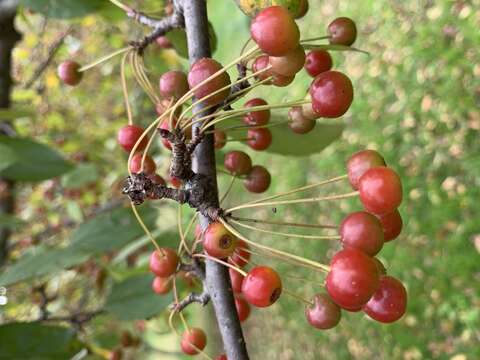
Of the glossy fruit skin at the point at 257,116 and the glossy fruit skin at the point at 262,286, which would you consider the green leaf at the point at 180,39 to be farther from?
the glossy fruit skin at the point at 262,286

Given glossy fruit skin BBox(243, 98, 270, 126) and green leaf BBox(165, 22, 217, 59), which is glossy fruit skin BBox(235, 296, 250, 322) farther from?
green leaf BBox(165, 22, 217, 59)

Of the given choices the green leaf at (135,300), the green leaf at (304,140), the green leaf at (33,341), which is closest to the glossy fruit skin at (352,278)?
the green leaf at (304,140)

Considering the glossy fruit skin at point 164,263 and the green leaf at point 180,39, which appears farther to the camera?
the green leaf at point 180,39

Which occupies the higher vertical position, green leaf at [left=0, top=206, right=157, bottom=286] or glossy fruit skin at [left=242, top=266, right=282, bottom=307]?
glossy fruit skin at [left=242, top=266, right=282, bottom=307]

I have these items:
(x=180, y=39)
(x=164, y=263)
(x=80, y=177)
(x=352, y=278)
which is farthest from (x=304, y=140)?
(x=80, y=177)

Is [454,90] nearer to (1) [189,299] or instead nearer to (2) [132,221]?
(2) [132,221]

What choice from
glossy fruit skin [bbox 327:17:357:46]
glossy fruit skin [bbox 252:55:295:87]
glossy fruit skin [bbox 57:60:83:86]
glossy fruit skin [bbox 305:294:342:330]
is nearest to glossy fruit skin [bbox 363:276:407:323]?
glossy fruit skin [bbox 305:294:342:330]
